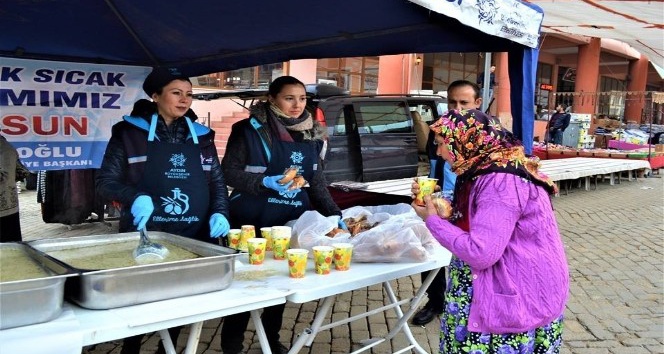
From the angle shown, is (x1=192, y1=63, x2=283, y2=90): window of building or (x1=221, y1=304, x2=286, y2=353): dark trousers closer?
(x1=221, y1=304, x2=286, y2=353): dark trousers

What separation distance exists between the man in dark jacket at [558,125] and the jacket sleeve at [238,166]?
1431cm

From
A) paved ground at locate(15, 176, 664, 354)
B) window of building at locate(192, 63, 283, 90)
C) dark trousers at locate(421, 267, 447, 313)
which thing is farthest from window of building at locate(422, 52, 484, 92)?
dark trousers at locate(421, 267, 447, 313)

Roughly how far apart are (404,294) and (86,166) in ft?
9.45

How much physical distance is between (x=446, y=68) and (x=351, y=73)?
521cm

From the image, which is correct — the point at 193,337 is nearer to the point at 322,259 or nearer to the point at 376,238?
the point at 322,259

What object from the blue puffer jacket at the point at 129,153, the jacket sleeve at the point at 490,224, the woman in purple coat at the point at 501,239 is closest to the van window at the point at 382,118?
the blue puffer jacket at the point at 129,153

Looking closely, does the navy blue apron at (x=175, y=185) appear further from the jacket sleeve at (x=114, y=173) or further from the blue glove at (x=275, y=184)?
the blue glove at (x=275, y=184)

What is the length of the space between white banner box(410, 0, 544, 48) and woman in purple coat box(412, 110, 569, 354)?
26.3 inches

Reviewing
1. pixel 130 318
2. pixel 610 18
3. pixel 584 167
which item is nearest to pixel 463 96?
pixel 130 318

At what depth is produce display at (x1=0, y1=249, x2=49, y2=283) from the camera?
1567 millimetres

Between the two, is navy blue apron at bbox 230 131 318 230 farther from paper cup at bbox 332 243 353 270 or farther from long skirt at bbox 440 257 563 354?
long skirt at bbox 440 257 563 354

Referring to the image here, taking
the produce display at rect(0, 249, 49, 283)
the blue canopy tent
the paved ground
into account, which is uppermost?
the blue canopy tent

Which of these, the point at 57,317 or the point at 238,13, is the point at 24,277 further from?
the point at 238,13

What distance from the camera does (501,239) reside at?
1819mm
